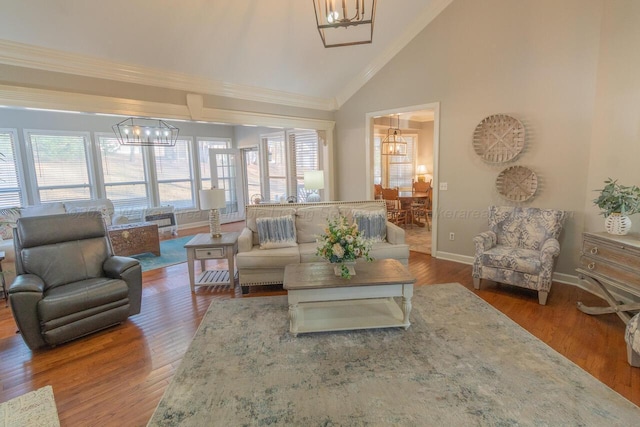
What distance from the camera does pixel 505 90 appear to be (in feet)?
13.8

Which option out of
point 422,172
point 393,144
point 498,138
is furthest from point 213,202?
point 422,172

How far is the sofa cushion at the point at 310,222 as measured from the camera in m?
4.28

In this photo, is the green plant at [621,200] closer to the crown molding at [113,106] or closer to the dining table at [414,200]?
the dining table at [414,200]

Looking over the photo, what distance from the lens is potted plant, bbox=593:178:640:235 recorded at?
116 inches

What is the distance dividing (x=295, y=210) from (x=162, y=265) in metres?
2.38

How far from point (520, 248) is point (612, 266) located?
103 cm

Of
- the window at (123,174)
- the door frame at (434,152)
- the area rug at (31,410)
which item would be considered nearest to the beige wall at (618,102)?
the door frame at (434,152)

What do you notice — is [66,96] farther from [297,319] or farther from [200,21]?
[297,319]

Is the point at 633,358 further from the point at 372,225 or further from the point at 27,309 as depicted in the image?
the point at 27,309

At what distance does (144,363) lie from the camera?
2.55 m

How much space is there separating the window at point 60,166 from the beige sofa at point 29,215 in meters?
0.85

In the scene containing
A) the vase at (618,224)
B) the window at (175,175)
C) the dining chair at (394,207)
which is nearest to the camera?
the vase at (618,224)

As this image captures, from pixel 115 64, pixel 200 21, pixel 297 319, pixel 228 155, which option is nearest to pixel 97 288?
pixel 297 319

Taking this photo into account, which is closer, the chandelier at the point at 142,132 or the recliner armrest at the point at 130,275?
the recliner armrest at the point at 130,275
